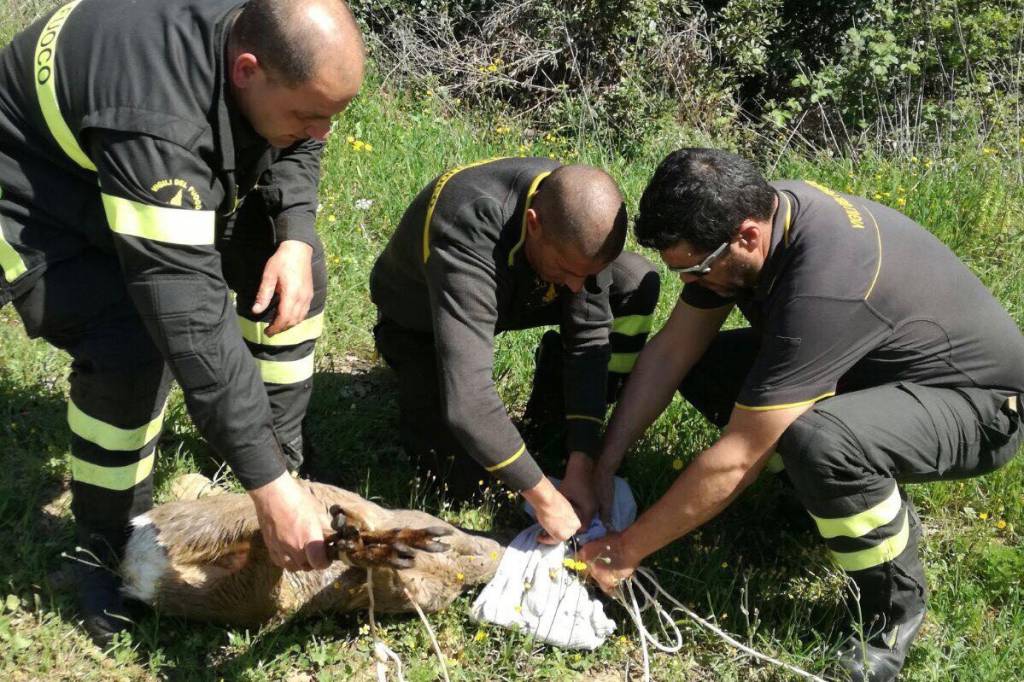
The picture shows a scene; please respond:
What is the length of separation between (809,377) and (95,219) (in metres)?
2.33

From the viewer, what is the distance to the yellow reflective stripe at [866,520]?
324 centimetres

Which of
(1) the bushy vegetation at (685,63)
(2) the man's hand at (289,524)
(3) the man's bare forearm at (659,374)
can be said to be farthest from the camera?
(1) the bushy vegetation at (685,63)

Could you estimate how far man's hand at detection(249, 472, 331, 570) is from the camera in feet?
8.94

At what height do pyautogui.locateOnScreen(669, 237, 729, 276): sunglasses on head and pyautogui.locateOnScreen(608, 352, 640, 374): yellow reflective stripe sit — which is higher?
pyautogui.locateOnScreen(669, 237, 729, 276): sunglasses on head

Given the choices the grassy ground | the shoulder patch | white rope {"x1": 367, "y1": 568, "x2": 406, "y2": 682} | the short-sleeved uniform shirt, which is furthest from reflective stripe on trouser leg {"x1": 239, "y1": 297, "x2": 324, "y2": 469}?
the short-sleeved uniform shirt

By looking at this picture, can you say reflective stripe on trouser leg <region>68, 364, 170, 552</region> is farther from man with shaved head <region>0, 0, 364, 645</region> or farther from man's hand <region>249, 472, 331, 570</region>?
man's hand <region>249, 472, 331, 570</region>

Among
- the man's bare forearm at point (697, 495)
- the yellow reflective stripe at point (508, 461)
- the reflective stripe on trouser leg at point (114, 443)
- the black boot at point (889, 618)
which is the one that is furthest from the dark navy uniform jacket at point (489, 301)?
the black boot at point (889, 618)

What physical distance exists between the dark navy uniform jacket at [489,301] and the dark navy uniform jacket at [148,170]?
77cm

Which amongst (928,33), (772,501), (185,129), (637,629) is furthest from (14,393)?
(928,33)

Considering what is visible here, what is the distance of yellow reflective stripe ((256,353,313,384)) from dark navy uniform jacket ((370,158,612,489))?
570 mm

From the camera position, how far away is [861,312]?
318cm

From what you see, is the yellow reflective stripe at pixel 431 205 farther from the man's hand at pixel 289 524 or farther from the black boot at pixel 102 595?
the black boot at pixel 102 595

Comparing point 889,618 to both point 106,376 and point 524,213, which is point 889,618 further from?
point 106,376

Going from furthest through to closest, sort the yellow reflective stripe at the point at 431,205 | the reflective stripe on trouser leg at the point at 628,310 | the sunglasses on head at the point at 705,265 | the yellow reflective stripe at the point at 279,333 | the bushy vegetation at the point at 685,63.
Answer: the bushy vegetation at the point at 685,63
the reflective stripe on trouser leg at the point at 628,310
the yellow reflective stripe at the point at 279,333
the yellow reflective stripe at the point at 431,205
the sunglasses on head at the point at 705,265
